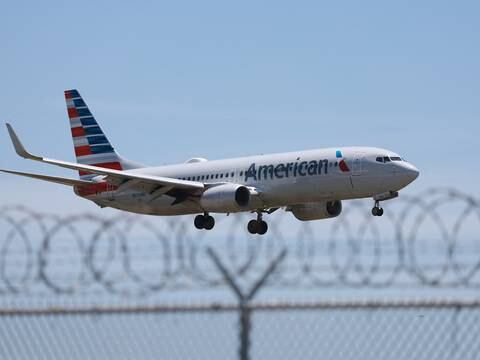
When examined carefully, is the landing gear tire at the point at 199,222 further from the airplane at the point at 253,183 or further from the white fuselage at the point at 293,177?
the white fuselage at the point at 293,177

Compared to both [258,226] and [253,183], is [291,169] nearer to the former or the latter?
[253,183]

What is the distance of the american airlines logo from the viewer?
172 feet

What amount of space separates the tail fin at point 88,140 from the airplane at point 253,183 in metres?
2.05

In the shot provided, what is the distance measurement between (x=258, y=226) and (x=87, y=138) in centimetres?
1623

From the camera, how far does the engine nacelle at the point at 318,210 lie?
57.0 meters

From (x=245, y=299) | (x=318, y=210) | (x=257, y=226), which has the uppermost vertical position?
(x=245, y=299)

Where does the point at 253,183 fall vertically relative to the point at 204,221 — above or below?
above

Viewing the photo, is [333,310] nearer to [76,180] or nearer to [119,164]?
[76,180]

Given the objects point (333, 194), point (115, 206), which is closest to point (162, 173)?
point (115, 206)

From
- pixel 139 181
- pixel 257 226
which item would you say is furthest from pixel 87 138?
pixel 257 226

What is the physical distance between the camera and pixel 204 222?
189 ft

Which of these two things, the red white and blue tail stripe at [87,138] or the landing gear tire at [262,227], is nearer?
the landing gear tire at [262,227]

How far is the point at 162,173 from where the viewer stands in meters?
62.1

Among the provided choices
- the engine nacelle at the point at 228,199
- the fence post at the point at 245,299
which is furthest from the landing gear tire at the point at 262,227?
the fence post at the point at 245,299
